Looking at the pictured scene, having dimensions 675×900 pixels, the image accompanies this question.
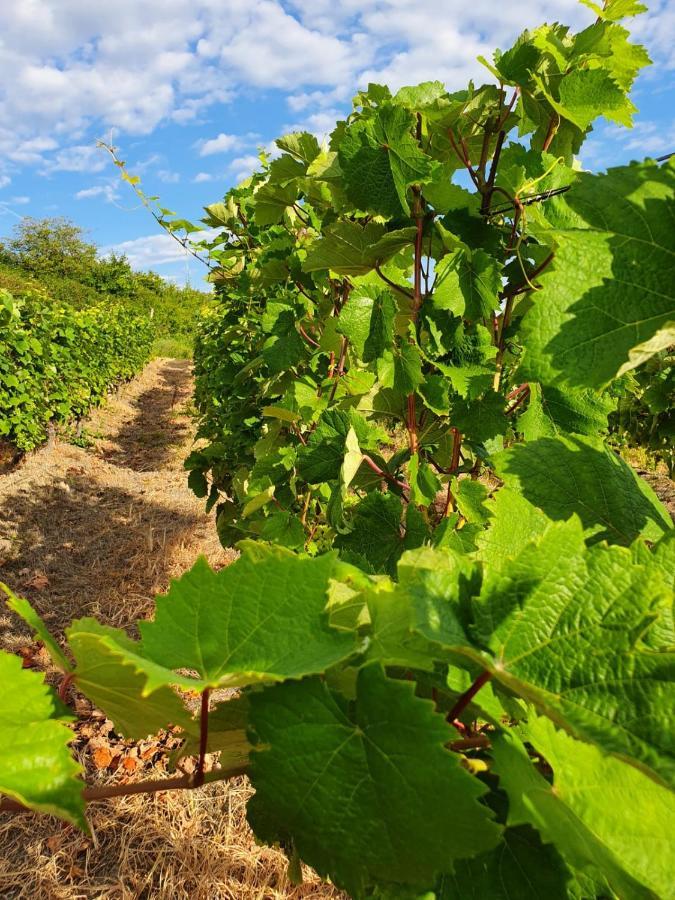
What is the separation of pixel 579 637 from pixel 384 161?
104 centimetres

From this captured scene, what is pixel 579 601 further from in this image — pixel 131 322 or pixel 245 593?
pixel 131 322

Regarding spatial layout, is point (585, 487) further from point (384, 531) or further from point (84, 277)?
point (84, 277)

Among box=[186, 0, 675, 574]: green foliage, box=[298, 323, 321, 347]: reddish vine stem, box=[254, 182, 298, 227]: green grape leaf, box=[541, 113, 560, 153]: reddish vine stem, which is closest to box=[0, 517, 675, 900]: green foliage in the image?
box=[186, 0, 675, 574]: green foliage

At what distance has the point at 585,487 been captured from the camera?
2.72ft

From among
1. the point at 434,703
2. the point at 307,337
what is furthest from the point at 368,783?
the point at 307,337

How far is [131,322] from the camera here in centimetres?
2131

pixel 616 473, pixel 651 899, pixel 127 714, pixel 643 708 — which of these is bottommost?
pixel 127 714

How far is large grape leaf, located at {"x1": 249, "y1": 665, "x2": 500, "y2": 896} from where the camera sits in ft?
1.56

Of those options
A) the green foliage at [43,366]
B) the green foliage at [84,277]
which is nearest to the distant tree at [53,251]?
the green foliage at [84,277]

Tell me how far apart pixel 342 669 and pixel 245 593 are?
0.12 metres

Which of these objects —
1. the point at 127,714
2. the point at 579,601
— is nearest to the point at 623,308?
the point at 579,601

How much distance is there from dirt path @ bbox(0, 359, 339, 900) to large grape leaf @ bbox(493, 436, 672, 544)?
2663mm

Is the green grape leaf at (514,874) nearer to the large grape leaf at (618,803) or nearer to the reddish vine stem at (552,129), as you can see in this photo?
the large grape leaf at (618,803)

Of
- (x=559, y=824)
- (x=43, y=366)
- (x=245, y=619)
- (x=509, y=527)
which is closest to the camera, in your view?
(x=559, y=824)
